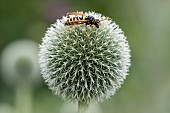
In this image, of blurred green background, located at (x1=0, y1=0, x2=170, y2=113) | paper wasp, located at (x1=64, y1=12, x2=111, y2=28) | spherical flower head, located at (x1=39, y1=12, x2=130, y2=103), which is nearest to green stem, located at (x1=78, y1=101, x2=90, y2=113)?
spherical flower head, located at (x1=39, y1=12, x2=130, y2=103)

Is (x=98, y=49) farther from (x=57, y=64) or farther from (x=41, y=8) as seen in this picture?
(x=41, y=8)

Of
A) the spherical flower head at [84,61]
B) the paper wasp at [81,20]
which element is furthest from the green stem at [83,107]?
the paper wasp at [81,20]

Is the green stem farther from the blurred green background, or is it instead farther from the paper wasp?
the blurred green background
